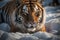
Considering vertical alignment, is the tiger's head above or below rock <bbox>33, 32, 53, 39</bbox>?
above

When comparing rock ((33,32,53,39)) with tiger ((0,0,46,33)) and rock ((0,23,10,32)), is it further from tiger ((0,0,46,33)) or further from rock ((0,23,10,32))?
rock ((0,23,10,32))

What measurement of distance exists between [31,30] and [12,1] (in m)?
0.21

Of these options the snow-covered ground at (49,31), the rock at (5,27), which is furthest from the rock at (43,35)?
the rock at (5,27)

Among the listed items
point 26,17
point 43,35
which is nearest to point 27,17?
point 26,17

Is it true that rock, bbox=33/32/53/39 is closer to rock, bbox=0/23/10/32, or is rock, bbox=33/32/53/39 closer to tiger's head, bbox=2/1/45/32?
tiger's head, bbox=2/1/45/32

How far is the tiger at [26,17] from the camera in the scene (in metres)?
1.09

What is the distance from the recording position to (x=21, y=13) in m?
1.11

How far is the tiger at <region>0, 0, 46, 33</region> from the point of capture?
42.8 inches

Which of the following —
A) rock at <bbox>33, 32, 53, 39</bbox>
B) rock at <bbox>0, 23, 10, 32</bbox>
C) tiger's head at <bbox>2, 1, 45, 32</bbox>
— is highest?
tiger's head at <bbox>2, 1, 45, 32</bbox>

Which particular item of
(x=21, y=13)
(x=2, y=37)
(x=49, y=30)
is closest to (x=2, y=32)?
(x=2, y=37)

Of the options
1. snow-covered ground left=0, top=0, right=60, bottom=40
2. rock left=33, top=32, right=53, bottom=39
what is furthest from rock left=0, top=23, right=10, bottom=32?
rock left=33, top=32, right=53, bottom=39

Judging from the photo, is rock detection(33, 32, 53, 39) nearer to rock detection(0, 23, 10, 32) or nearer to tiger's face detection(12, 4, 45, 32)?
tiger's face detection(12, 4, 45, 32)

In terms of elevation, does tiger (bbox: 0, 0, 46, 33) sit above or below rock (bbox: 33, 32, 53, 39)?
above

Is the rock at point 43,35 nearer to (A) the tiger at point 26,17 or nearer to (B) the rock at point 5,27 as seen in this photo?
(A) the tiger at point 26,17
